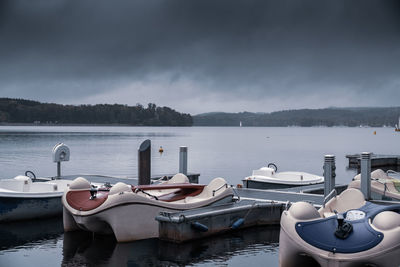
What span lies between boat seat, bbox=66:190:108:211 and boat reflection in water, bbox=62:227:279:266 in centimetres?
104

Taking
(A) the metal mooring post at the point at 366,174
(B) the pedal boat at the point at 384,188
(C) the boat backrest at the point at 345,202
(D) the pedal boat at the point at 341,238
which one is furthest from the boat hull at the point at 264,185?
(D) the pedal boat at the point at 341,238

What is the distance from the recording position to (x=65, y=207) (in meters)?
13.4

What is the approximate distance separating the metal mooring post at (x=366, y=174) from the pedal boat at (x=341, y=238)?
13.8ft

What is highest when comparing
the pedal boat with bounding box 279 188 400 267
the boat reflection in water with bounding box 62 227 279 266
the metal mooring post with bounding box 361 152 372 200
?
the metal mooring post with bounding box 361 152 372 200

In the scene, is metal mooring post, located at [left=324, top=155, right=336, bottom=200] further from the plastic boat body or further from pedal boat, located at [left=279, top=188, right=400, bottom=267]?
the plastic boat body

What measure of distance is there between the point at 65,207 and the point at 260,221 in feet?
18.1

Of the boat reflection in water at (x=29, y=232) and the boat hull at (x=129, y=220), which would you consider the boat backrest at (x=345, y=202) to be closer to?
the boat hull at (x=129, y=220)

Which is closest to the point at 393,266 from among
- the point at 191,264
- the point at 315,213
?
the point at 315,213

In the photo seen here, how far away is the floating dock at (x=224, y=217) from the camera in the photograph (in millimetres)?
12219

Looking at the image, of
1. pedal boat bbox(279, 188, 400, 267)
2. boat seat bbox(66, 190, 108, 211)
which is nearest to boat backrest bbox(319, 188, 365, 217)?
pedal boat bbox(279, 188, 400, 267)

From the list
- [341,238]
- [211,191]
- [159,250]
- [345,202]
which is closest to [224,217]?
[211,191]

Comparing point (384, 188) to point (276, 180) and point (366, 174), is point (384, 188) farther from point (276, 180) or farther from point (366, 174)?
point (276, 180)

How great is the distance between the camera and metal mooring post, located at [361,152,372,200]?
1353cm

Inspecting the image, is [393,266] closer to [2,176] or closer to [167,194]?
[167,194]
